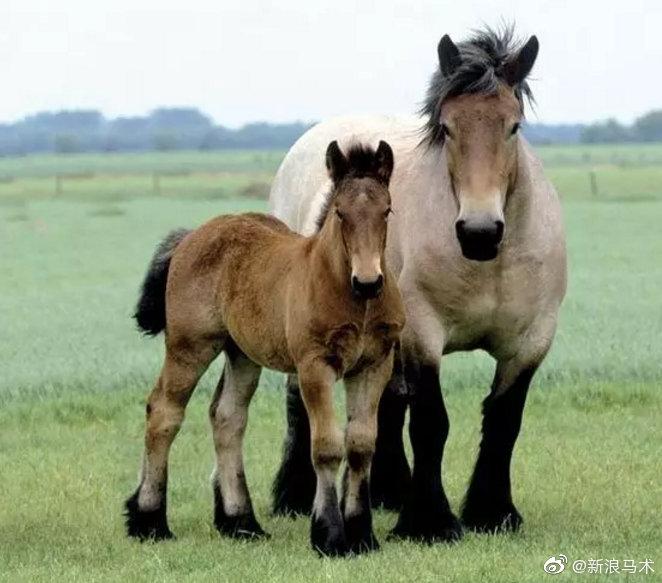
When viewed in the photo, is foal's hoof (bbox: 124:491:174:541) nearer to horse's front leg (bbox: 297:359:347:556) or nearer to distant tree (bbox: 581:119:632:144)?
horse's front leg (bbox: 297:359:347:556)

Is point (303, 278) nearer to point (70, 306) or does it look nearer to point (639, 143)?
point (70, 306)

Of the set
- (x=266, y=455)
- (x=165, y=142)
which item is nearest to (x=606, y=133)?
(x=165, y=142)

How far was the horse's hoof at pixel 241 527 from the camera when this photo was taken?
8.00m

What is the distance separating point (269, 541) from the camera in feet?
26.0

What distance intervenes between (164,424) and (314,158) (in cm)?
278

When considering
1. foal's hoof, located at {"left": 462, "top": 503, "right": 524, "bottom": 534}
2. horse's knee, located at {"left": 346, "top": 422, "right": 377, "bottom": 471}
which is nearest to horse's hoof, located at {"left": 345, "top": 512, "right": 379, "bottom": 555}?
horse's knee, located at {"left": 346, "top": 422, "right": 377, "bottom": 471}

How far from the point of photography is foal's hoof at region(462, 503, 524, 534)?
8.08 m

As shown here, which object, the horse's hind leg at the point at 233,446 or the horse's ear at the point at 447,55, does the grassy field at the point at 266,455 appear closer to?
the horse's hind leg at the point at 233,446

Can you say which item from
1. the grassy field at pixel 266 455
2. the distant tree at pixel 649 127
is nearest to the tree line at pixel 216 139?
the distant tree at pixel 649 127

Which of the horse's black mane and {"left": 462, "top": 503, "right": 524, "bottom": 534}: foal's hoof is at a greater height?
the horse's black mane

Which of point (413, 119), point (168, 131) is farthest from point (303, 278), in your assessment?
point (168, 131)

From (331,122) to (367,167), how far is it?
3.71 m

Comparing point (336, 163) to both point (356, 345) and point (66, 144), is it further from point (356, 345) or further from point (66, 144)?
point (66, 144)

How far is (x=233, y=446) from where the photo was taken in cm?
818
